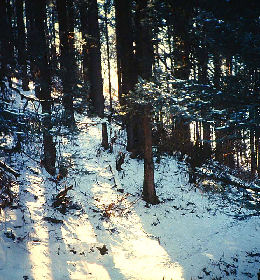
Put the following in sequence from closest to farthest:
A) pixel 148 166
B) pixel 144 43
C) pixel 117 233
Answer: pixel 117 233
pixel 144 43
pixel 148 166

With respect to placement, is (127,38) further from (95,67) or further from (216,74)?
(216,74)

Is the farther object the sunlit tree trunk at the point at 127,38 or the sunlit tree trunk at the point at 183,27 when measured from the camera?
the sunlit tree trunk at the point at 127,38

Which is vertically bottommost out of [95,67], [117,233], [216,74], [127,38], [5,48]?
[117,233]

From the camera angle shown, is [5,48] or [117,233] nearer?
[5,48]

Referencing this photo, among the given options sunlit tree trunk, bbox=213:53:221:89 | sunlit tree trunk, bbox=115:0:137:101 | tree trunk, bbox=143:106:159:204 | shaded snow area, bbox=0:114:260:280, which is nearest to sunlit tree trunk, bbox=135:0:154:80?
sunlit tree trunk, bbox=115:0:137:101

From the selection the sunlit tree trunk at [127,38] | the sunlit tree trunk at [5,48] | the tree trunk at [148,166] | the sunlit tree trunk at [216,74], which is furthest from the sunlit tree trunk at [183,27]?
the sunlit tree trunk at [127,38]

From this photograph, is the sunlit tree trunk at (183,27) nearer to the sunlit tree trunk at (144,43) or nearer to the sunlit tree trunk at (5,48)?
the sunlit tree trunk at (144,43)

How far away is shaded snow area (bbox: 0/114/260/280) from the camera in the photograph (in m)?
5.68

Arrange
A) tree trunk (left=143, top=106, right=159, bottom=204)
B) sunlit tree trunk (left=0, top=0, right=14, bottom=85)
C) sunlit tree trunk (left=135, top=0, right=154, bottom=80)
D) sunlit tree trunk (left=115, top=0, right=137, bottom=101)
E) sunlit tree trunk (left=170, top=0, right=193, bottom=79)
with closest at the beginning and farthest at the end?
sunlit tree trunk (left=170, top=0, right=193, bottom=79) < sunlit tree trunk (left=0, top=0, right=14, bottom=85) < sunlit tree trunk (left=135, top=0, right=154, bottom=80) < tree trunk (left=143, top=106, right=159, bottom=204) < sunlit tree trunk (left=115, top=0, right=137, bottom=101)

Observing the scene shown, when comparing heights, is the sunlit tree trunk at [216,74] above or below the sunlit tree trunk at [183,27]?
below

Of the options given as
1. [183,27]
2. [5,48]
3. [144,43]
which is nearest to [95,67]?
[144,43]

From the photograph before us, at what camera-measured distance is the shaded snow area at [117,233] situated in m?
5.68

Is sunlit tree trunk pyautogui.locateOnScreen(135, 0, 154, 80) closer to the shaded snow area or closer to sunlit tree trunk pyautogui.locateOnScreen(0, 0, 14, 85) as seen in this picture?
the shaded snow area

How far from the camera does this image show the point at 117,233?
7375 millimetres
